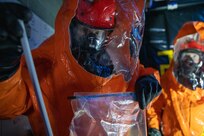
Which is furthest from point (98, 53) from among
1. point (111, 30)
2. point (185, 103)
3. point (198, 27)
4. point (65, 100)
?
point (198, 27)

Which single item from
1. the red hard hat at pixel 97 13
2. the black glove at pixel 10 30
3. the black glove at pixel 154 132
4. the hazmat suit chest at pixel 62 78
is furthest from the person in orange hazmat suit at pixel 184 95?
the black glove at pixel 10 30

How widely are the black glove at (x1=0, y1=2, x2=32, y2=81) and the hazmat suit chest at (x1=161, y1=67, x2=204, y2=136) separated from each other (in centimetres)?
132

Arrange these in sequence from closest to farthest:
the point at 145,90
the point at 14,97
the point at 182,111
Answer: the point at 14,97, the point at 145,90, the point at 182,111

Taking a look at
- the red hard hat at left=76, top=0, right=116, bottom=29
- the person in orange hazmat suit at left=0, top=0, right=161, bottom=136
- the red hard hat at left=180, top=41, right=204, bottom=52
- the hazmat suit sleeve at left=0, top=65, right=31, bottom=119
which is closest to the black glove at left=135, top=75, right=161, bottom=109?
the person in orange hazmat suit at left=0, top=0, right=161, bottom=136

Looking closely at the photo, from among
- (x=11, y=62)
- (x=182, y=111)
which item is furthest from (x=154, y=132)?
(x=11, y=62)

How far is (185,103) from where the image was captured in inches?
72.1

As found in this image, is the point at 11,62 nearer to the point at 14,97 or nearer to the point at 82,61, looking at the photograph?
the point at 14,97

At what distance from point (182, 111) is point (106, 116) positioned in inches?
40.6

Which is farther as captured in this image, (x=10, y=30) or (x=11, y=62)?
(x=11, y=62)

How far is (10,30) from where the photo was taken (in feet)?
1.97

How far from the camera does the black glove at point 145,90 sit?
0.95 metres

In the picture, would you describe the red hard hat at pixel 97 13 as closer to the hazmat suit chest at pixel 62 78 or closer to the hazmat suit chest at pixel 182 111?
the hazmat suit chest at pixel 62 78

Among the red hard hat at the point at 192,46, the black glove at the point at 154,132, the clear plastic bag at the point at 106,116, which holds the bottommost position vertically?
the black glove at the point at 154,132

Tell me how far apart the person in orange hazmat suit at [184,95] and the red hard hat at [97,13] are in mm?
976
